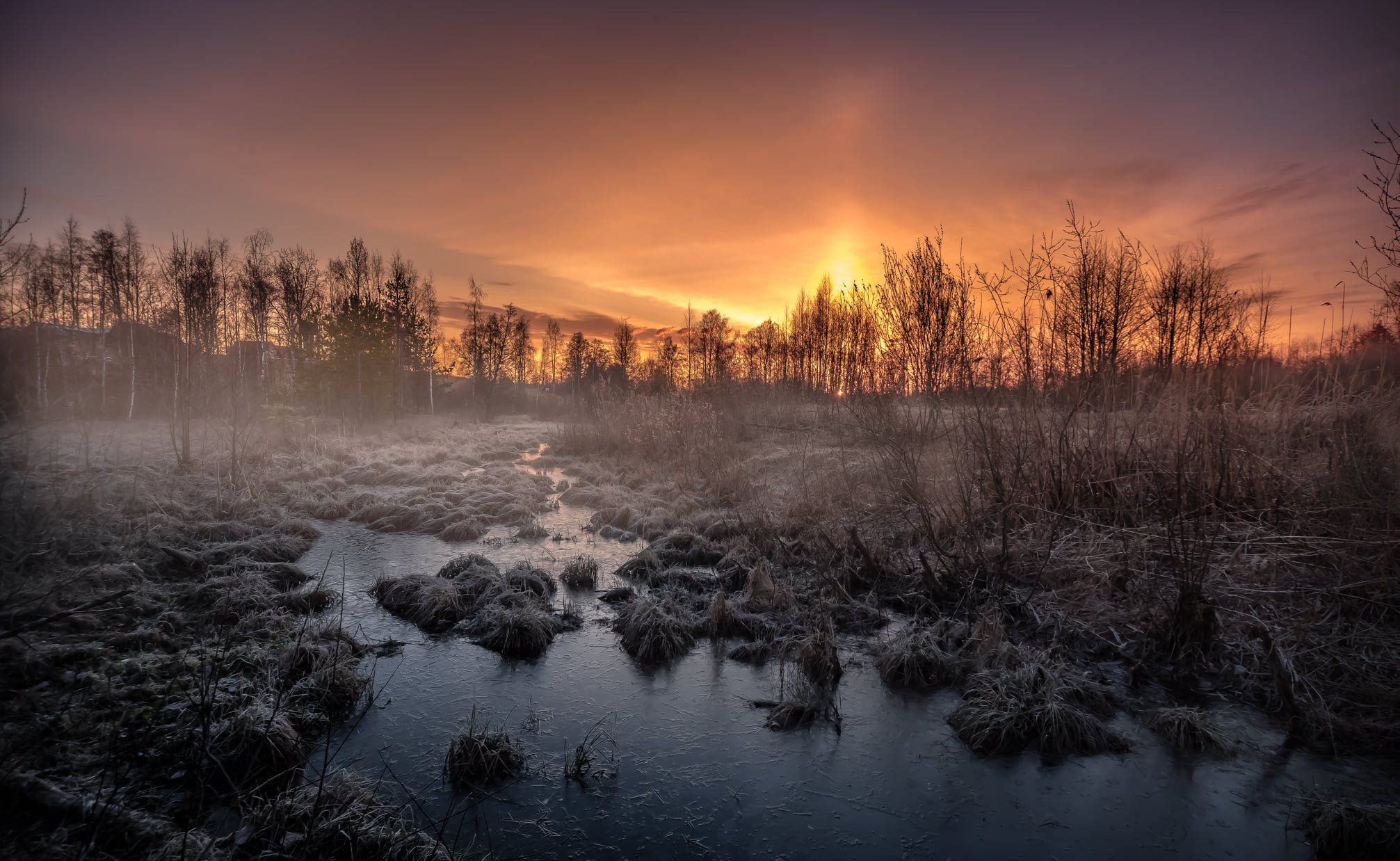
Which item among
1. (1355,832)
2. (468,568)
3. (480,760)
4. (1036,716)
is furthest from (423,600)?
(1355,832)

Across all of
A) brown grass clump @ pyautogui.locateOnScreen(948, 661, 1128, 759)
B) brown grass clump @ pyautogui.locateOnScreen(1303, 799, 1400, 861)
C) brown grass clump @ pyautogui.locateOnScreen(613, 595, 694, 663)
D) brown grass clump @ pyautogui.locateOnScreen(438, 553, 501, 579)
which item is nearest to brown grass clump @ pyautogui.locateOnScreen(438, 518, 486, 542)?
brown grass clump @ pyautogui.locateOnScreen(438, 553, 501, 579)

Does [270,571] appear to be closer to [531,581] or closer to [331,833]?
[531,581]

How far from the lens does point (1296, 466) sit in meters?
6.06

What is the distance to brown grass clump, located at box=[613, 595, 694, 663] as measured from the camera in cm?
567

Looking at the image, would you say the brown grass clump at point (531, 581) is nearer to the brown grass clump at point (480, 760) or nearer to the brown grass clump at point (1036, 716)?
the brown grass clump at point (480, 760)

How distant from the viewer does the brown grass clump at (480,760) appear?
3.71 m

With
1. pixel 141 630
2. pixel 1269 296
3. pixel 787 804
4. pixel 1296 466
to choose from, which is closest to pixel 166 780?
pixel 141 630

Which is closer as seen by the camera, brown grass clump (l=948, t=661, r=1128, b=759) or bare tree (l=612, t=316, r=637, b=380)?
brown grass clump (l=948, t=661, r=1128, b=759)

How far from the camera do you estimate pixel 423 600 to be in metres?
6.49

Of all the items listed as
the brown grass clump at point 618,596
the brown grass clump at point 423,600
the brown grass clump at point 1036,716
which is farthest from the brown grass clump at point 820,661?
the brown grass clump at point 423,600

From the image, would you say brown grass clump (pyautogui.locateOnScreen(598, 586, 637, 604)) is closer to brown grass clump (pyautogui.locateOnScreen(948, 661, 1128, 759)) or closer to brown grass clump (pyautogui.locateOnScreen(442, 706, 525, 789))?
brown grass clump (pyautogui.locateOnScreen(442, 706, 525, 789))

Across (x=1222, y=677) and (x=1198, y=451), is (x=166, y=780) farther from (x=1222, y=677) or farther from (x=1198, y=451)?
(x=1198, y=451)

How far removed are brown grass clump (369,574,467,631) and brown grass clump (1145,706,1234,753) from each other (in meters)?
6.30

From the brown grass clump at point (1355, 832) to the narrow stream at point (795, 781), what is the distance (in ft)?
0.39
